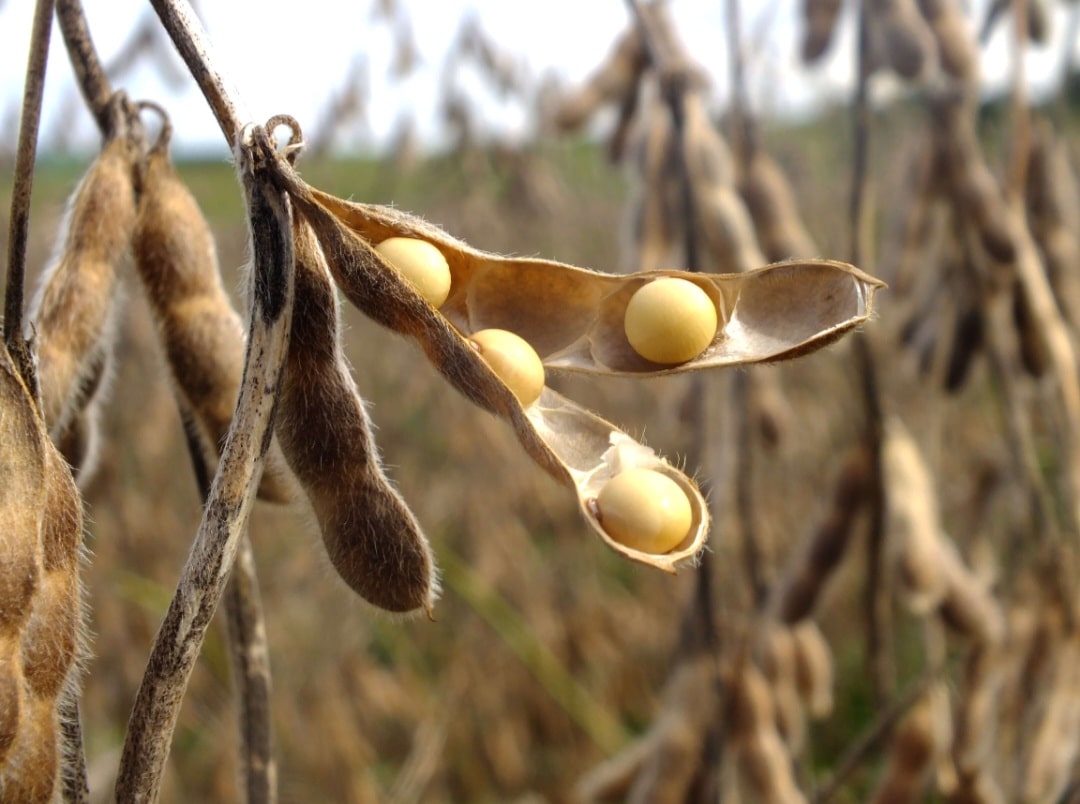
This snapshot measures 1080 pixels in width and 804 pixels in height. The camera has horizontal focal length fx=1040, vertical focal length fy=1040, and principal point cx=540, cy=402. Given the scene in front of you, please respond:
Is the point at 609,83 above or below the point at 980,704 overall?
above

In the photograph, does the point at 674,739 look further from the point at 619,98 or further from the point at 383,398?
the point at 383,398

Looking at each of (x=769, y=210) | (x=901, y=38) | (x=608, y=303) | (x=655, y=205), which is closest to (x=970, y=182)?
(x=901, y=38)

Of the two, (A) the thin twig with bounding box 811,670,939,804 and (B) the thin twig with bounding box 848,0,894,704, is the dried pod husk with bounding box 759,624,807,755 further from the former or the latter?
(A) the thin twig with bounding box 811,670,939,804

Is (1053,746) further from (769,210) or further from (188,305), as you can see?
(188,305)

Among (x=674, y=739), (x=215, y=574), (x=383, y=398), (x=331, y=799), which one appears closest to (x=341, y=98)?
(x=383, y=398)

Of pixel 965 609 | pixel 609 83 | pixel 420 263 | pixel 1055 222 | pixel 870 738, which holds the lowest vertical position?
pixel 870 738

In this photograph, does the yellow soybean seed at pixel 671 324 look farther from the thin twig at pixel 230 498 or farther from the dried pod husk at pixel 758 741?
the dried pod husk at pixel 758 741

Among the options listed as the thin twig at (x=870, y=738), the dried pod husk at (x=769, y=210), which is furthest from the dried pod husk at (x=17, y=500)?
the dried pod husk at (x=769, y=210)
